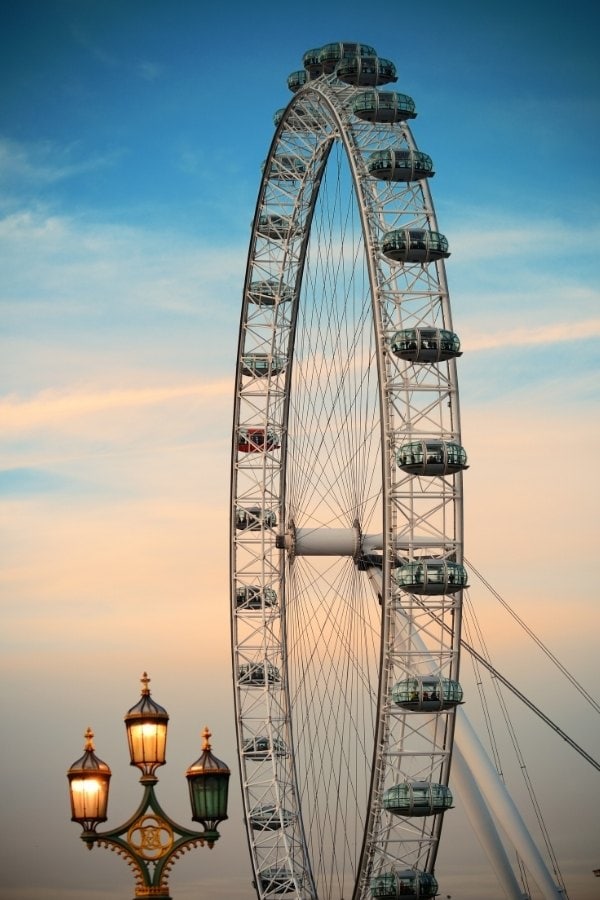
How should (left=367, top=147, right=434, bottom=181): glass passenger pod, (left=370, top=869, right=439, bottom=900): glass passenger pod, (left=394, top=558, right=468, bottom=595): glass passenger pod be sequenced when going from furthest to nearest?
(left=367, top=147, right=434, bottom=181): glass passenger pod < (left=370, top=869, right=439, bottom=900): glass passenger pod < (left=394, top=558, right=468, bottom=595): glass passenger pod

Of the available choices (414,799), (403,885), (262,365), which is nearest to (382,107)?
(262,365)

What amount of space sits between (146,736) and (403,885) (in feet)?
99.0

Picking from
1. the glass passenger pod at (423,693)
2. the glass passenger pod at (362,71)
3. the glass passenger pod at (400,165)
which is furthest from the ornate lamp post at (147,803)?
the glass passenger pod at (362,71)

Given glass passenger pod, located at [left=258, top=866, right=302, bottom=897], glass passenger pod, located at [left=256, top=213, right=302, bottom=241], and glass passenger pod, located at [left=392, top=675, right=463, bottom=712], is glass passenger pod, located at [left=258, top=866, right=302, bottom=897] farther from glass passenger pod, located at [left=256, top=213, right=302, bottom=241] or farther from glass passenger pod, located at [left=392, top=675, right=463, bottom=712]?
glass passenger pod, located at [left=256, top=213, right=302, bottom=241]

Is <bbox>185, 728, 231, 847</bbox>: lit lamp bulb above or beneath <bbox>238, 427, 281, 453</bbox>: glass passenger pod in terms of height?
beneath

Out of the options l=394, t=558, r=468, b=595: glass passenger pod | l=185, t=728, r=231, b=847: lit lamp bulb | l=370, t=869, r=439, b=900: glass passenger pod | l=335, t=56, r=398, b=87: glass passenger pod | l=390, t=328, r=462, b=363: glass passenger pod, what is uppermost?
l=335, t=56, r=398, b=87: glass passenger pod

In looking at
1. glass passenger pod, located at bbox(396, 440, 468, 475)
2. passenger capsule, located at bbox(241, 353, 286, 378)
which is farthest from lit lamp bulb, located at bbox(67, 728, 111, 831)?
passenger capsule, located at bbox(241, 353, 286, 378)

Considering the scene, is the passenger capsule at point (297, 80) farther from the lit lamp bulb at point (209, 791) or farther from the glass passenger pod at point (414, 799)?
the lit lamp bulb at point (209, 791)

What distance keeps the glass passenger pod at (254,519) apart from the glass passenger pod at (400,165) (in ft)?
56.3

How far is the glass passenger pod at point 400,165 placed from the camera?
61969mm

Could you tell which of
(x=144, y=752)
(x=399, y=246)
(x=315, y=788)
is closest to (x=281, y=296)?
(x=399, y=246)

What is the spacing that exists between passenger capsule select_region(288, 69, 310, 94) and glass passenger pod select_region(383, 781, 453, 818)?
27632mm

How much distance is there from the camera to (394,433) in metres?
59.6

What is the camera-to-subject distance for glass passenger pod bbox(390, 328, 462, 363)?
196 feet
